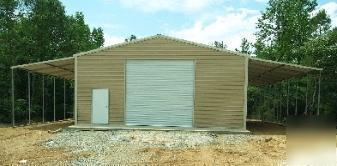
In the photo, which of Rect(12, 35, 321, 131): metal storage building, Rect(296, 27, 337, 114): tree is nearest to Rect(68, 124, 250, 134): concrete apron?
Rect(12, 35, 321, 131): metal storage building

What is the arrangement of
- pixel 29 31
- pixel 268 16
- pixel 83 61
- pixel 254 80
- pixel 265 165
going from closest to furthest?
pixel 265 165 → pixel 83 61 → pixel 254 80 → pixel 29 31 → pixel 268 16

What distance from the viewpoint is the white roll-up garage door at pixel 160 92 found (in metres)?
20.5

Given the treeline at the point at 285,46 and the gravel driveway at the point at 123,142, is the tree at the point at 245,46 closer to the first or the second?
the treeline at the point at 285,46

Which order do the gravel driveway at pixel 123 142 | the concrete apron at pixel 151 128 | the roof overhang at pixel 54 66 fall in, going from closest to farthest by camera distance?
the gravel driveway at pixel 123 142 < the concrete apron at pixel 151 128 < the roof overhang at pixel 54 66

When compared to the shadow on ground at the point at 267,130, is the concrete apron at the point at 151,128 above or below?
above

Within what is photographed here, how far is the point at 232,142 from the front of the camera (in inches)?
646

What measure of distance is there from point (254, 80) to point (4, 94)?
1699cm

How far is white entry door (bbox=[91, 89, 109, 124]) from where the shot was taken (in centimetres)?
2073

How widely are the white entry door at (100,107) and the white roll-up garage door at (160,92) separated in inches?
35.5

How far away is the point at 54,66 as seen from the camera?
75.9 feet

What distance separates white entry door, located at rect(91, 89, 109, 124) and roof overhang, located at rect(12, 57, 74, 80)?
2063 mm

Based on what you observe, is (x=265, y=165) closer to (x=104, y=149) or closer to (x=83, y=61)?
(x=104, y=149)

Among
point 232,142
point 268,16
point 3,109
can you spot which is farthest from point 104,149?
point 268,16

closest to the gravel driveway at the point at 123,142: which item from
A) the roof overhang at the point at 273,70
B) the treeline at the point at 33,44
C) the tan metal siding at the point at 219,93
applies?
the tan metal siding at the point at 219,93
